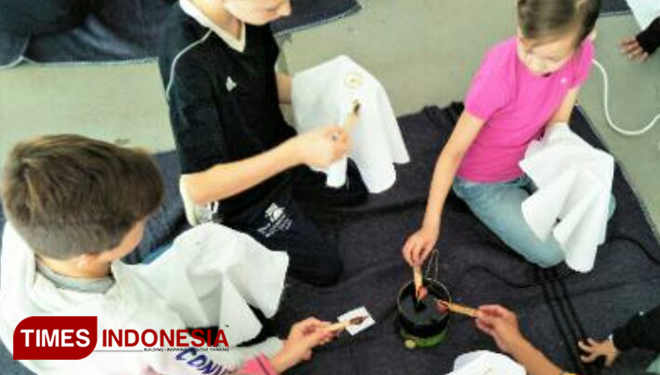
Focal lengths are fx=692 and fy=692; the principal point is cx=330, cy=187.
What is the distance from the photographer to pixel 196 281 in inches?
53.6

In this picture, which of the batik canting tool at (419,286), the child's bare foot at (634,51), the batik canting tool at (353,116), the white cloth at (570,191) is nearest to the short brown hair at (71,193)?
the batik canting tool at (353,116)

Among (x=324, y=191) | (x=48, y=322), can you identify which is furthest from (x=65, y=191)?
(x=324, y=191)

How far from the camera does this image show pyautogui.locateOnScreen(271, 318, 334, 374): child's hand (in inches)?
53.4

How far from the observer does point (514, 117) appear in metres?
1.46

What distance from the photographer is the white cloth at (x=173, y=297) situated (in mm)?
1039

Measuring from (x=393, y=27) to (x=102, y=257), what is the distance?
4.79 ft

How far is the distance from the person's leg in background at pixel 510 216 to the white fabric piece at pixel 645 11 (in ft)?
2.69

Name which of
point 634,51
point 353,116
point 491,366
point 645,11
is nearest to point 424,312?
point 491,366

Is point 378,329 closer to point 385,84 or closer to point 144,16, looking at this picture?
point 385,84

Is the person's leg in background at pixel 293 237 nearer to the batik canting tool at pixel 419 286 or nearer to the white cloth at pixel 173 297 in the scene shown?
the white cloth at pixel 173 297

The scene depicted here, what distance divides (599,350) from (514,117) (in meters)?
0.52

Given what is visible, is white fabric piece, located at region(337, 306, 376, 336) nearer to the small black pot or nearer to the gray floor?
the small black pot

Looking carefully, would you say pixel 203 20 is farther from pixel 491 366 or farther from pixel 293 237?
pixel 491 366

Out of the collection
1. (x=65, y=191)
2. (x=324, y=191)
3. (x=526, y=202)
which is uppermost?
(x=65, y=191)
